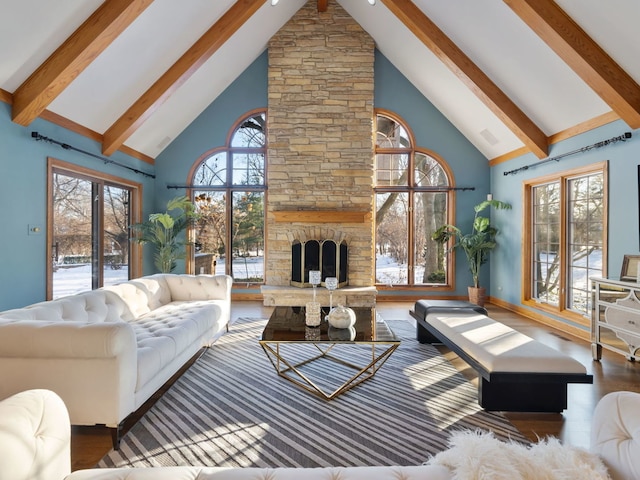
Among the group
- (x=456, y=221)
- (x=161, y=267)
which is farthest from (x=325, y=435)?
(x=456, y=221)

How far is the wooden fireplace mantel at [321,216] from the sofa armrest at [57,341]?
15.0 ft

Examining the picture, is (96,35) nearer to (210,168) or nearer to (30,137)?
(30,137)

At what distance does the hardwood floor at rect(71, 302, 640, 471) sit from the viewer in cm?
221

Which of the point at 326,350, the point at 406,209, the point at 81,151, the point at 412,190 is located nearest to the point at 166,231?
the point at 81,151

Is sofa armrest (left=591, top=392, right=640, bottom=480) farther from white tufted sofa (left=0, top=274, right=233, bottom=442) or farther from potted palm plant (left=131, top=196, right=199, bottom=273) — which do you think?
potted palm plant (left=131, top=196, right=199, bottom=273)

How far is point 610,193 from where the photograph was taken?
4.27 metres

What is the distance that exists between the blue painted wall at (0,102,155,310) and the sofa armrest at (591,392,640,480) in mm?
4609

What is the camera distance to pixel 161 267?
642cm

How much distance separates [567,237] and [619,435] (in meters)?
4.68

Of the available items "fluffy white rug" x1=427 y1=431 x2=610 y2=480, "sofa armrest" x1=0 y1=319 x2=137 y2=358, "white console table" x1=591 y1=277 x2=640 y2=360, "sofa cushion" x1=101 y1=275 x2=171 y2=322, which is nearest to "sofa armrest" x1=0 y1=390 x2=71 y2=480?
"sofa armrest" x1=0 y1=319 x2=137 y2=358

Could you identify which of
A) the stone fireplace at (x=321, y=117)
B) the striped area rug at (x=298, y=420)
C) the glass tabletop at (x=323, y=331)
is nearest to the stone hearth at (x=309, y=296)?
the stone fireplace at (x=321, y=117)

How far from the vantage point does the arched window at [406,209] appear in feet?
23.4

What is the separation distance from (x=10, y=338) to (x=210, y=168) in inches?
211

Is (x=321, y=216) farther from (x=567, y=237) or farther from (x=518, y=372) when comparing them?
(x=518, y=372)
